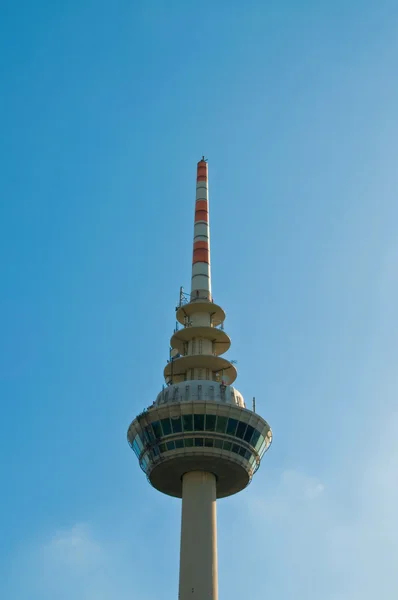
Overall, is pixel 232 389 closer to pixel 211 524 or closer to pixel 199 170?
pixel 211 524

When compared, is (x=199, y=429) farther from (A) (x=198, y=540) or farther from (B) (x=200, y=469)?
(A) (x=198, y=540)

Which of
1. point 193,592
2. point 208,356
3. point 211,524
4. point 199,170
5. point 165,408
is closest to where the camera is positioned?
point 193,592

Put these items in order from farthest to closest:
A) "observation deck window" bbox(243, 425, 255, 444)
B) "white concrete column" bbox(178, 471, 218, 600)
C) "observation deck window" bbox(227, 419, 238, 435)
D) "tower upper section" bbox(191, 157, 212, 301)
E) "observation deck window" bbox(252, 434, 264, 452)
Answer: "tower upper section" bbox(191, 157, 212, 301)
"observation deck window" bbox(252, 434, 264, 452)
"observation deck window" bbox(243, 425, 255, 444)
"observation deck window" bbox(227, 419, 238, 435)
"white concrete column" bbox(178, 471, 218, 600)

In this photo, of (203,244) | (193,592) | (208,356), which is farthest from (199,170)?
(193,592)

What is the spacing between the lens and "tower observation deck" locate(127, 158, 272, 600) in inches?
2052

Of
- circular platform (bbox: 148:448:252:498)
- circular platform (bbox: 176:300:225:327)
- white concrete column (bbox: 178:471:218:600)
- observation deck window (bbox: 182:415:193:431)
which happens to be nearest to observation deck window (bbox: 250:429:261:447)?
circular platform (bbox: 148:448:252:498)

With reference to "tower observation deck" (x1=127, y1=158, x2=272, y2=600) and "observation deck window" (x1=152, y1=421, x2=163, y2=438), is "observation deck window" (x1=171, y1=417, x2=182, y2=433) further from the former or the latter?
"observation deck window" (x1=152, y1=421, x2=163, y2=438)

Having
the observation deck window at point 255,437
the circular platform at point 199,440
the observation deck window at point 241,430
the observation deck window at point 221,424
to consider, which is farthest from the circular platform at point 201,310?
the observation deck window at point 221,424

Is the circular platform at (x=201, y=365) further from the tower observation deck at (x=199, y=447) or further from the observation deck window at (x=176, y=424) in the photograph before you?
the observation deck window at (x=176, y=424)

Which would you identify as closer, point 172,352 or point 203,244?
point 172,352

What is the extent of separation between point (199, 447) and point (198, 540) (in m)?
7.07

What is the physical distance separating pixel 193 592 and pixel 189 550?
300 cm

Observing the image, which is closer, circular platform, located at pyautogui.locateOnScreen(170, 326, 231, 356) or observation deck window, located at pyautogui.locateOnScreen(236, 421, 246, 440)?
observation deck window, located at pyautogui.locateOnScreen(236, 421, 246, 440)

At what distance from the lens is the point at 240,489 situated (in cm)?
6019
